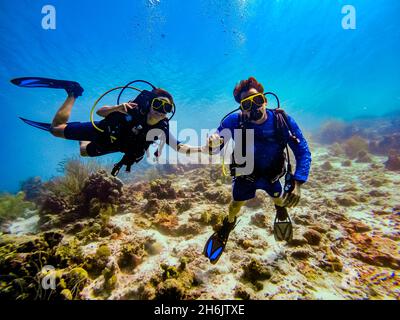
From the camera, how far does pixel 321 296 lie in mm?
3008

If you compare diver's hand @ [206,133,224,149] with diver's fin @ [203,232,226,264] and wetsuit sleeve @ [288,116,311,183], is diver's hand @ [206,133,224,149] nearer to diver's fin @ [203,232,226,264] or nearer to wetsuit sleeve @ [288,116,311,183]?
wetsuit sleeve @ [288,116,311,183]

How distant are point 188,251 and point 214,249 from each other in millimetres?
591

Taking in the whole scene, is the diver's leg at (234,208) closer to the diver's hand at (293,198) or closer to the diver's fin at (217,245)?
the diver's fin at (217,245)

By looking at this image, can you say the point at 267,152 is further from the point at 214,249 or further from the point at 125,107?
the point at 125,107

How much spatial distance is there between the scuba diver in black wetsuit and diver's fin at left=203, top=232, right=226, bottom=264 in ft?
6.54

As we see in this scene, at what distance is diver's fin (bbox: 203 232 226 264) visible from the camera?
12.4ft

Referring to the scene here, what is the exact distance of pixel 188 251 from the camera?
4055 millimetres

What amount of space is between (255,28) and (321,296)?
88.8 feet

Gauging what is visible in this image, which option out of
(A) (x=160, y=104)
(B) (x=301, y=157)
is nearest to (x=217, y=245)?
(B) (x=301, y=157)

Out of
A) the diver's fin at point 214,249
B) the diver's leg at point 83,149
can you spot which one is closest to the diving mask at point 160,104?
the diver's leg at point 83,149

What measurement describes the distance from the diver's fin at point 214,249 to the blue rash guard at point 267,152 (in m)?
0.96

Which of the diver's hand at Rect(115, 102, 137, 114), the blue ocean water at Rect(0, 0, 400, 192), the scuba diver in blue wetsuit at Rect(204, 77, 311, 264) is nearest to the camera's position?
the scuba diver in blue wetsuit at Rect(204, 77, 311, 264)

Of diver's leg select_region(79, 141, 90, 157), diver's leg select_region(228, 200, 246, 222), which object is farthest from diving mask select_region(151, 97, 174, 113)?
diver's leg select_region(228, 200, 246, 222)
